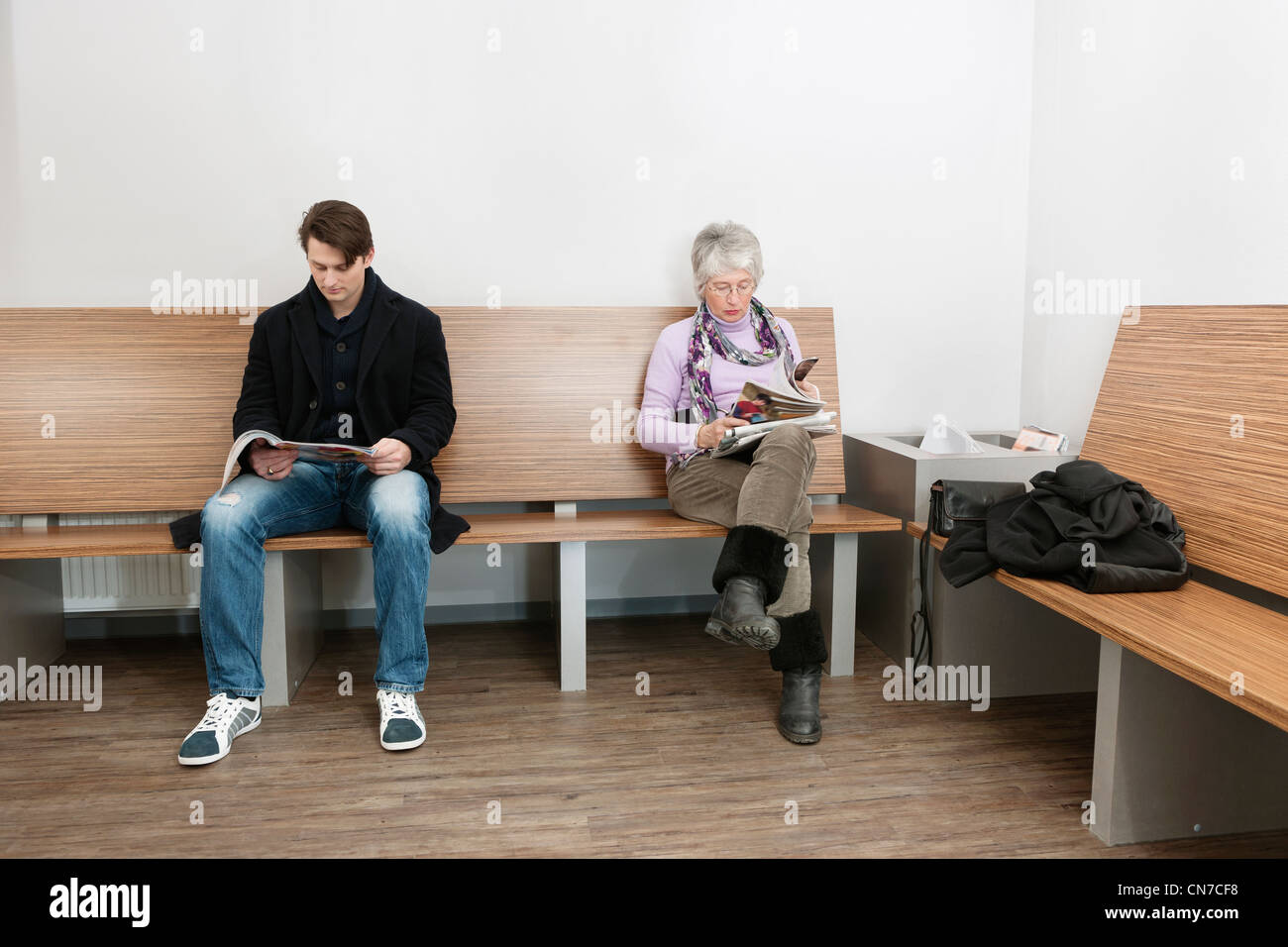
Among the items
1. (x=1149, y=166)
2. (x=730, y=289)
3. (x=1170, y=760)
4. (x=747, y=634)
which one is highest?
(x=1149, y=166)

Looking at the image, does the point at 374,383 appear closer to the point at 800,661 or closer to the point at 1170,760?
the point at 800,661

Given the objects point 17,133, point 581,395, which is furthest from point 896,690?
point 17,133

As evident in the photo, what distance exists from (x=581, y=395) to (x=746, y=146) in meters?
1.00

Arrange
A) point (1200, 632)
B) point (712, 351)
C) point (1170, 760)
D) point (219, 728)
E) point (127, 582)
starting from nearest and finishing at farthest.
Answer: point (1200, 632), point (1170, 760), point (219, 728), point (712, 351), point (127, 582)

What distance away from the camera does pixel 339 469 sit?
255 cm

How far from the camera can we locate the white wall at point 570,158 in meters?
2.87

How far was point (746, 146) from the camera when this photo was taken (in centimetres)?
312

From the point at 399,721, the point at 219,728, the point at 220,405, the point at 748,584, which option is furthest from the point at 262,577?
the point at 748,584

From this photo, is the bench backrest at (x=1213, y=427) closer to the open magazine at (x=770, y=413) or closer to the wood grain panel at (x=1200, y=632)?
the wood grain panel at (x=1200, y=632)

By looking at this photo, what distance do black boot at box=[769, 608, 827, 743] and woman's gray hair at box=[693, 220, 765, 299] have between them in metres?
0.99

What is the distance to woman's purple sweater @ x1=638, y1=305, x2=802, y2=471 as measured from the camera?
270 cm

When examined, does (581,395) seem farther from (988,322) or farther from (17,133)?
(17,133)

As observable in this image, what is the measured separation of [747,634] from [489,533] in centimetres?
80
